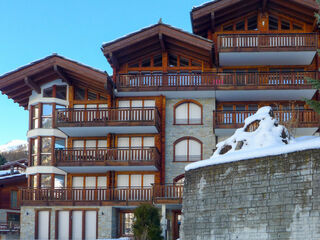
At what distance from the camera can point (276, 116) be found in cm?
3050

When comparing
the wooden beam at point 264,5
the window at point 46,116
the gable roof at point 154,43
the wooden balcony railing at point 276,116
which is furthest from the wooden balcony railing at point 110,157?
the wooden beam at point 264,5

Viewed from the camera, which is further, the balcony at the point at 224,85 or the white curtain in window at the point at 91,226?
the balcony at the point at 224,85

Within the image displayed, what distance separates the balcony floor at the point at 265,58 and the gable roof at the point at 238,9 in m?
2.29

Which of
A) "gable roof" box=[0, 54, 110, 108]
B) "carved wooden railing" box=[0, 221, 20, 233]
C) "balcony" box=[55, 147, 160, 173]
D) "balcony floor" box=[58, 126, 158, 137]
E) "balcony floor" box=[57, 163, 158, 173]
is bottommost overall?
"carved wooden railing" box=[0, 221, 20, 233]

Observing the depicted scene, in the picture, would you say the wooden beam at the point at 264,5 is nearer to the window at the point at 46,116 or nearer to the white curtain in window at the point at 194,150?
the white curtain in window at the point at 194,150

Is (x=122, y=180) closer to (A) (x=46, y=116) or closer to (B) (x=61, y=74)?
(A) (x=46, y=116)

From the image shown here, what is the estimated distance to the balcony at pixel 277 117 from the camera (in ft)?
101

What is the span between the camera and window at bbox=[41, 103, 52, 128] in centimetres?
3338

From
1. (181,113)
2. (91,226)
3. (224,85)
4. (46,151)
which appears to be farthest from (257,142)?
(46,151)

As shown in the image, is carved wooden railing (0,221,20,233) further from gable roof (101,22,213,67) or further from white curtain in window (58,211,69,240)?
gable roof (101,22,213,67)

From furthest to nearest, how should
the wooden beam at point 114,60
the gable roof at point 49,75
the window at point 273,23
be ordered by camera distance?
the window at point 273,23, the wooden beam at point 114,60, the gable roof at point 49,75

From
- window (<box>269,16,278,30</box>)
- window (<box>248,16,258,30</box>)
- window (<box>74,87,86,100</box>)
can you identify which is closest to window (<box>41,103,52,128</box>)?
window (<box>74,87,86,100</box>)

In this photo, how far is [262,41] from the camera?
32.4 m

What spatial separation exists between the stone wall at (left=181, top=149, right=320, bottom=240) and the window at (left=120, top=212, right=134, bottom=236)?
11.6 m
